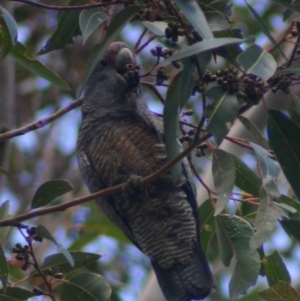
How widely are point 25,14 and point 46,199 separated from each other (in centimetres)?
319

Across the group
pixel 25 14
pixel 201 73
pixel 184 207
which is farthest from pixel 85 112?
pixel 25 14

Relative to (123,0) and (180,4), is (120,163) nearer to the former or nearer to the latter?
(123,0)

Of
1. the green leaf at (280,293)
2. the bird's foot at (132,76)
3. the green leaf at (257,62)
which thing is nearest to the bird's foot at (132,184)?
the bird's foot at (132,76)

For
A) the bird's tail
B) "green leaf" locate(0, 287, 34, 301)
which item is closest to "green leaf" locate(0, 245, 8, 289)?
"green leaf" locate(0, 287, 34, 301)

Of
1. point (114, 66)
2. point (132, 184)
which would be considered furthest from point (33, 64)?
point (132, 184)

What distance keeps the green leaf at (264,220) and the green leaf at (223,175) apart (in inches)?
4.3

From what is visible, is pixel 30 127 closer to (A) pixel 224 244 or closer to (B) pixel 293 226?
(A) pixel 224 244

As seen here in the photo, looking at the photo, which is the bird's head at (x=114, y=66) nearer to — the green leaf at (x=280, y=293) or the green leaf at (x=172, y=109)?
the green leaf at (x=172, y=109)

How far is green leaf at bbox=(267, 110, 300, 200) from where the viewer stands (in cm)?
231

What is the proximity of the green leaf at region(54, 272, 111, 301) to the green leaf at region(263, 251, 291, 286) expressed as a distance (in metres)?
0.59

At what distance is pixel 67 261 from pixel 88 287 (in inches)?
4.7

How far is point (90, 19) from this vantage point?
2316 millimetres

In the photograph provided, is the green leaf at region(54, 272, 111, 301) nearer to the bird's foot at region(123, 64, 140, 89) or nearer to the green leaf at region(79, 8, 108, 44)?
the bird's foot at region(123, 64, 140, 89)

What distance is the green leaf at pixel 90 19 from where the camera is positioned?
2.27 m
